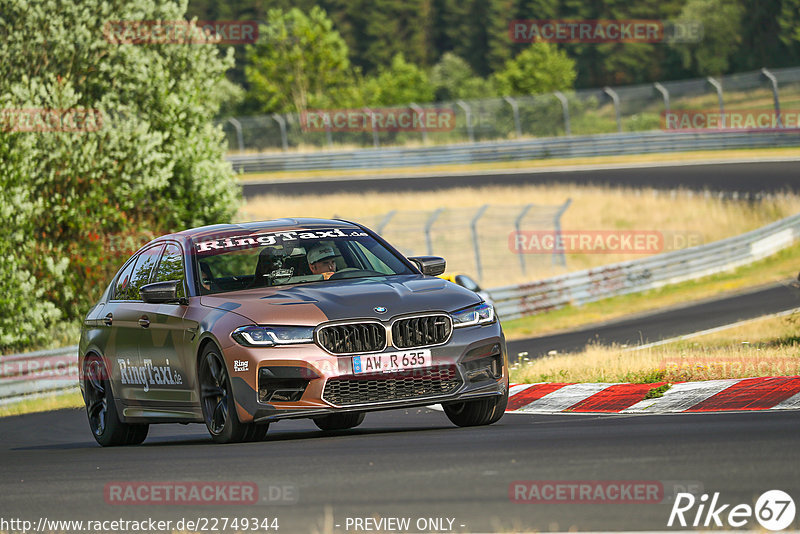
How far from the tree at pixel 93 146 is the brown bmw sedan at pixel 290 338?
13.0 metres

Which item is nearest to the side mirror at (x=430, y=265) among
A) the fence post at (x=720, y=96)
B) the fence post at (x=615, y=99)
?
the fence post at (x=720, y=96)

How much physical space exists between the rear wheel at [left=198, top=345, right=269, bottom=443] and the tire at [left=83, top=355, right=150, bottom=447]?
165cm

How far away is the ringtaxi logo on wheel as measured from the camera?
530 cm

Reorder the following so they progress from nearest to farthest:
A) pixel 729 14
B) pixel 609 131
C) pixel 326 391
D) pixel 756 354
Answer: pixel 326 391, pixel 756 354, pixel 609 131, pixel 729 14

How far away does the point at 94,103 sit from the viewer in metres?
26.9

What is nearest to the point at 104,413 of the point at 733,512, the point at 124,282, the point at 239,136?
the point at 124,282

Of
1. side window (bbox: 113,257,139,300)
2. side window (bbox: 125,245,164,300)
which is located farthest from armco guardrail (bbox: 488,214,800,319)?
side window (bbox: 125,245,164,300)

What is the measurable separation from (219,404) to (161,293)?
0.97 m

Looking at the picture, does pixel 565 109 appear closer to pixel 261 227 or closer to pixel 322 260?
pixel 261 227

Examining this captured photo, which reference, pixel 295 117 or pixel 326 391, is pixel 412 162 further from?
pixel 326 391

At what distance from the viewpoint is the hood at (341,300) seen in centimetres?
873

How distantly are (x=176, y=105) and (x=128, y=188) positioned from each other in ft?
8.01

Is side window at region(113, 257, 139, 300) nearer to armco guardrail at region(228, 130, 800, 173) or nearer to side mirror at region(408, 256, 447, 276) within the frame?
side mirror at region(408, 256, 447, 276)

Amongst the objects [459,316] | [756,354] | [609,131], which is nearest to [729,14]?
[609,131]
